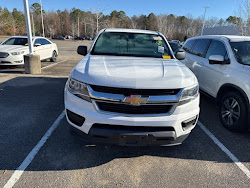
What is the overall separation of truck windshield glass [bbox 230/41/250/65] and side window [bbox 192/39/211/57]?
35.6 inches

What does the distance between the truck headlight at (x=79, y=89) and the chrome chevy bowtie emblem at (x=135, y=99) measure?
18.5 inches

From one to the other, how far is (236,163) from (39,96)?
491cm

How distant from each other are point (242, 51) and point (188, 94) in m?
2.35

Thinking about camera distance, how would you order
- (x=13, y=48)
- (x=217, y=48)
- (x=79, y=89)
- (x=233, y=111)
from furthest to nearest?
(x=13, y=48), (x=217, y=48), (x=233, y=111), (x=79, y=89)

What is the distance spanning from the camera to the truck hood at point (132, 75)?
229 centimetres

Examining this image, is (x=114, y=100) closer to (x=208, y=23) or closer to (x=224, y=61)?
(x=224, y=61)

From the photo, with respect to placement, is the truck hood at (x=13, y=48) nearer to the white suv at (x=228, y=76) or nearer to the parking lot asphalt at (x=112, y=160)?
the parking lot asphalt at (x=112, y=160)

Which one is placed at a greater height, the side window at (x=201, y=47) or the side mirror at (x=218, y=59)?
the side window at (x=201, y=47)

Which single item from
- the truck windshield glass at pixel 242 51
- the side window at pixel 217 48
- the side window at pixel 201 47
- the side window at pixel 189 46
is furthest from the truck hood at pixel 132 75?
the side window at pixel 189 46

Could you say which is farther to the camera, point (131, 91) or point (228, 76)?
point (228, 76)

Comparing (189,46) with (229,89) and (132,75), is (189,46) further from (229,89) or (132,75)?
(132,75)

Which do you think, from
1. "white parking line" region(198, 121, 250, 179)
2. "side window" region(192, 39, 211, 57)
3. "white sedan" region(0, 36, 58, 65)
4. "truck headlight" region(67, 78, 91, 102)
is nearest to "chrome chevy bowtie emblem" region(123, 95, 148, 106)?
"truck headlight" region(67, 78, 91, 102)

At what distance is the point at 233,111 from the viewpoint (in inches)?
142

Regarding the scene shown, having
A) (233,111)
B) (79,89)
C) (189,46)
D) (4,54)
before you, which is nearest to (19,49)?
(4,54)
